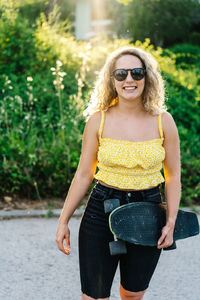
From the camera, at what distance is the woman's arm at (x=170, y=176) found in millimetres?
2117

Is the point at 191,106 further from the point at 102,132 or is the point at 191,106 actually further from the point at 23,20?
the point at 102,132

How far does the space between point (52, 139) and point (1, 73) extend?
2.44 m

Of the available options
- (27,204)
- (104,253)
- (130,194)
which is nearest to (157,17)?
(27,204)

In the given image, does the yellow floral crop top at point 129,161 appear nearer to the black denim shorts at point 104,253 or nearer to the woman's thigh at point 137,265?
the black denim shorts at point 104,253

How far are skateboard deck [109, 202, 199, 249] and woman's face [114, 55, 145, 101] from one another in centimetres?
56

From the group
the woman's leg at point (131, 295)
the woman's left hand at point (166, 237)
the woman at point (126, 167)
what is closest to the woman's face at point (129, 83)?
the woman at point (126, 167)

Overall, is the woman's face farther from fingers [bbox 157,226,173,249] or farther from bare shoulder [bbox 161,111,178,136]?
fingers [bbox 157,226,173,249]

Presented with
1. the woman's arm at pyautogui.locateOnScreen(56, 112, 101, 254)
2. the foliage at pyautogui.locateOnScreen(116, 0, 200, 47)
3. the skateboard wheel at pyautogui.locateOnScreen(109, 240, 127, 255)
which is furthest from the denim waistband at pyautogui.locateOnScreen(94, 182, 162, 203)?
the foliage at pyautogui.locateOnScreen(116, 0, 200, 47)

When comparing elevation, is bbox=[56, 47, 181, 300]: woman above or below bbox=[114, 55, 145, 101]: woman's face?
below

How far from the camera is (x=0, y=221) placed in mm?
4637

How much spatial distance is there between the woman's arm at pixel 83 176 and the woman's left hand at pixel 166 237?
463 millimetres

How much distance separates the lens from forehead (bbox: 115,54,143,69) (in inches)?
84.5

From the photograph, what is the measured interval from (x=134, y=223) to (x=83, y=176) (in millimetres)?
384

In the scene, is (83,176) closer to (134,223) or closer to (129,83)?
(134,223)
